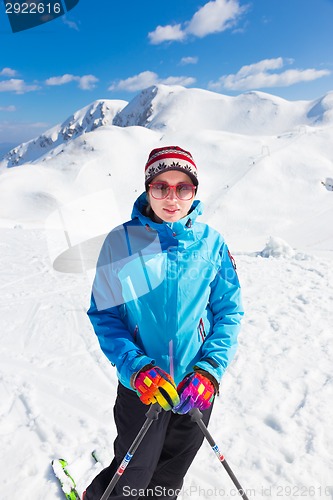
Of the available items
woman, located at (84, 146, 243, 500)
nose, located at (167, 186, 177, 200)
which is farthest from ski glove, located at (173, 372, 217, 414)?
nose, located at (167, 186, 177, 200)

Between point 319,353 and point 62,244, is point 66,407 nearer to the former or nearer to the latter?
point 319,353

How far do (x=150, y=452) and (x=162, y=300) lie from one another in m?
1.00

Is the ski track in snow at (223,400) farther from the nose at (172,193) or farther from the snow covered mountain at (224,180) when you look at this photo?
the snow covered mountain at (224,180)

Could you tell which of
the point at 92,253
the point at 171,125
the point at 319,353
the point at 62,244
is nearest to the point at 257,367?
the point at 319,353

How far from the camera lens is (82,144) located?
70562 mm

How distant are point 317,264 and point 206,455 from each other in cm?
739

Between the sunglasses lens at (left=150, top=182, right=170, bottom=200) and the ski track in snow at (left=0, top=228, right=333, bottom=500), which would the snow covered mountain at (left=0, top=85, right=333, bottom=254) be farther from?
the sunglasses lens at (left=150, top=182, right=170, bottom=200)

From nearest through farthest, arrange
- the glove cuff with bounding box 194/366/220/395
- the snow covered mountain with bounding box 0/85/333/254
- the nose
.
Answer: the glove cuff with bounding box 194/366/220/395
the nose
the snow covered mountain with bounding box 0/85/333/254

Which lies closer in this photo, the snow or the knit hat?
the knit hat

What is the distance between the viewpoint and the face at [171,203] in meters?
2.24

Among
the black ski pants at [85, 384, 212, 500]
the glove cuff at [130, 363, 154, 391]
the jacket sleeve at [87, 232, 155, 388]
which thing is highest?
the jacket sleeve at [87, 232, 155, 388]

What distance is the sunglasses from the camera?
7.36 ft

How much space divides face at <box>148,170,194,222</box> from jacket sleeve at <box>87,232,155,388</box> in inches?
16.5

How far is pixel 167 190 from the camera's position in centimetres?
225
